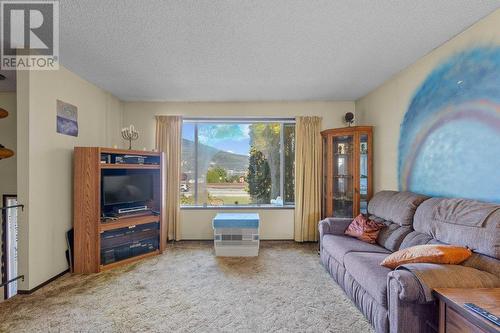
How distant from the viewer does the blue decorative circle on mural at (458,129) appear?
2.04 m

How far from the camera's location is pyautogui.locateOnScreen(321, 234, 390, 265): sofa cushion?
2.67 metres

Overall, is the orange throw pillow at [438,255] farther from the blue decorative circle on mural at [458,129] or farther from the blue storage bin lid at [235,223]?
the blue storage bin lid at [235,223]

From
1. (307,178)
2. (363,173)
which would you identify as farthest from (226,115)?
(363,173)

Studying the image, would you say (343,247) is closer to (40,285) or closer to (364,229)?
(364,229)

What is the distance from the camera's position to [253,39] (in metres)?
2.41

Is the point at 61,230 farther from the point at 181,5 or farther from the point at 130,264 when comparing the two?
the point at 181,5

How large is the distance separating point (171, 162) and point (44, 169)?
187 cm

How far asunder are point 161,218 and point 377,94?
388 centimetres

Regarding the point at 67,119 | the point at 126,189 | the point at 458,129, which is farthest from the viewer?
the point at 126,189

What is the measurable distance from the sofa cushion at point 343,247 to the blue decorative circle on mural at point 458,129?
0.86 meters

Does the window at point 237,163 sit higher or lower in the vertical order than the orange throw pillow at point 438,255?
higher

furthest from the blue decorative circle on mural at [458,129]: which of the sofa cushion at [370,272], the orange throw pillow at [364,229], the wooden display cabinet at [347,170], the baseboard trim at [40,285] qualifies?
the baseboard trim at [40,285]

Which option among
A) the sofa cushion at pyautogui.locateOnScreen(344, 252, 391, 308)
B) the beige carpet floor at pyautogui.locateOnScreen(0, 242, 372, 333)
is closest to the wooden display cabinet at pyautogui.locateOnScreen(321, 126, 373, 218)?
the beige carpet floor at pyautogui.locateOnScreen(0, 242, 372, 333)

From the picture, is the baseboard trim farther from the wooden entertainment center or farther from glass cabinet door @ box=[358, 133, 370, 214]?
glass cabinet door @ box=[358, 133, 370, 214]
